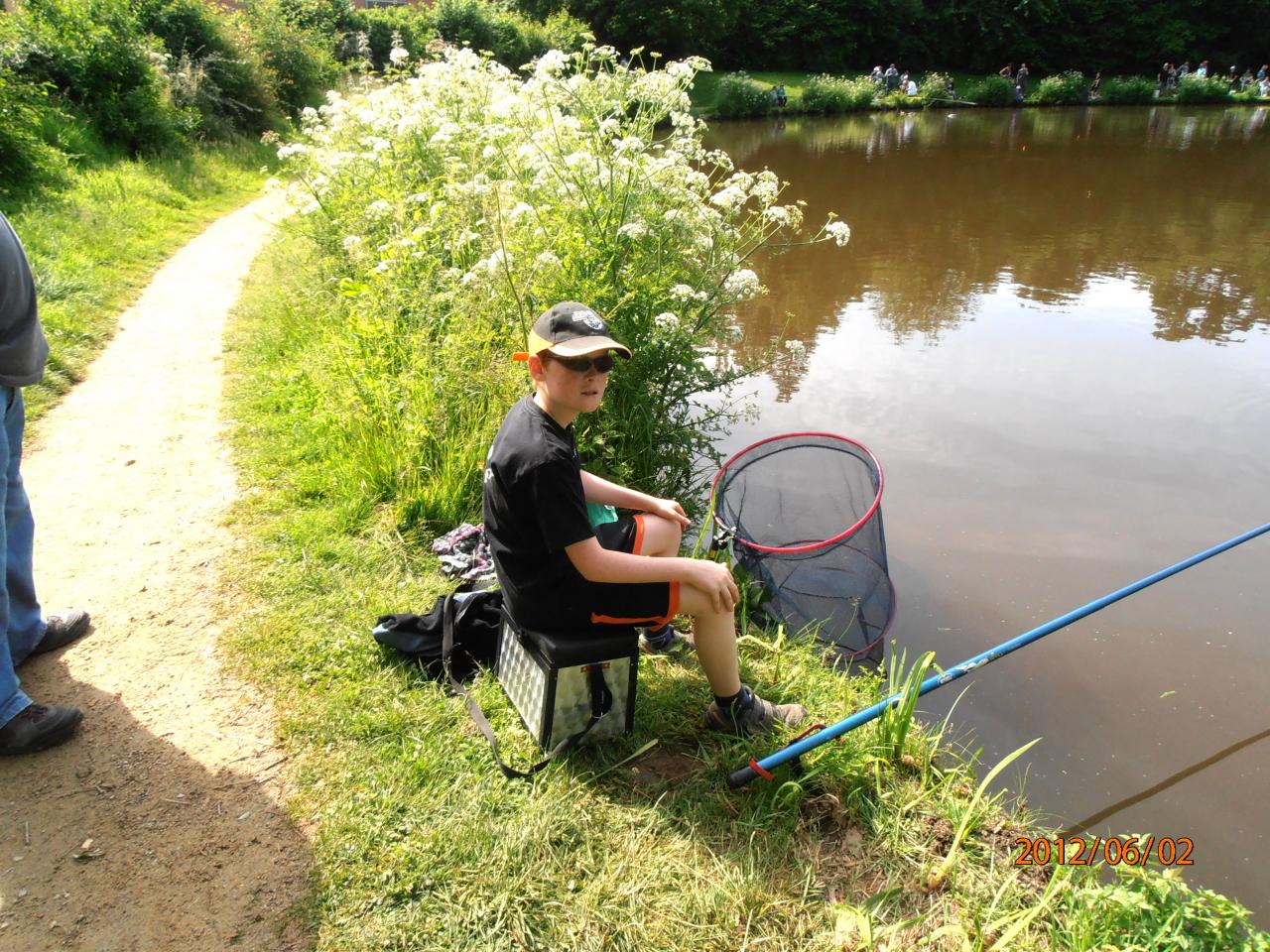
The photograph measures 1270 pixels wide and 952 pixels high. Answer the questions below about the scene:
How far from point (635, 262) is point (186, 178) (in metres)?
11.7

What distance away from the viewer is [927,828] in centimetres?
274

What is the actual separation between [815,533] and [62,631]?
3.27m

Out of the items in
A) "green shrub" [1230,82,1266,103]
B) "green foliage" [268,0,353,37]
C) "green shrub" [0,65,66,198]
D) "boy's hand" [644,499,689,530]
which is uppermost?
"green foliage" [268,0,353,37]

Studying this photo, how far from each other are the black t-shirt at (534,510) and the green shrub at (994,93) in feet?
140

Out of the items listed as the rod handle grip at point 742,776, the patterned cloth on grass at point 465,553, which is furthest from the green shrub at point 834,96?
the rod handle grip at point 742,776

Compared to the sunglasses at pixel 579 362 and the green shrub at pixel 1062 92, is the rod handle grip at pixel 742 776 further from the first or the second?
the green shrub at pixel 1062 92

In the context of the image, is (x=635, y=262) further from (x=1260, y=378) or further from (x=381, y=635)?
(x=1260, y=378)

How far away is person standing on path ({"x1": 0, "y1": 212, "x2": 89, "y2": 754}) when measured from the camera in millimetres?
2686

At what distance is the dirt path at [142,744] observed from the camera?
2.25m

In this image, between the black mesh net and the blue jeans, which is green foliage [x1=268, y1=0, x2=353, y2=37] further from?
the black mesh net

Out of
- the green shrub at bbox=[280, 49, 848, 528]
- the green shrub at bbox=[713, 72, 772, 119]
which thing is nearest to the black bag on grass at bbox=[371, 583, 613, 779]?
the green shrub at bbox=[280, 49, 848, 528]

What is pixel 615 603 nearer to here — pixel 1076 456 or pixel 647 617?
pixel 647 617

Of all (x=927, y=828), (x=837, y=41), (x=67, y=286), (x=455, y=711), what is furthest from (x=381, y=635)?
(x=837, y=41)

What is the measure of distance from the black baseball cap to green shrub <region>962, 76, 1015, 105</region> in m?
42.5
